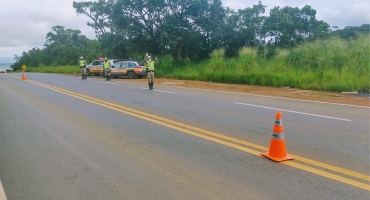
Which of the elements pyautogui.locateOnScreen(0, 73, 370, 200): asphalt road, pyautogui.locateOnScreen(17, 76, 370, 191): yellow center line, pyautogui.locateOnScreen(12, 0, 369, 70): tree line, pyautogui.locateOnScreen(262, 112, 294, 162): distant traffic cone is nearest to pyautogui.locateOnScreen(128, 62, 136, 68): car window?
pyautogui.locateOnScreen(12, 0, 369, 70): tree line

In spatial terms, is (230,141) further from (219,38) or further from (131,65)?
(219,38)

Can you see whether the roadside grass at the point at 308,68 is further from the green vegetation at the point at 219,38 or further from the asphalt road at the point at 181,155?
the asphalt road at the point at 181,155

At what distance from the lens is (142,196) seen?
415 centimetres

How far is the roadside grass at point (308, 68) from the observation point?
1620cm

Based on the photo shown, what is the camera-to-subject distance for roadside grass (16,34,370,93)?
16.2 meters

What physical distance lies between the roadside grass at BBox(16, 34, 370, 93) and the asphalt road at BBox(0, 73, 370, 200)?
6.59 metres

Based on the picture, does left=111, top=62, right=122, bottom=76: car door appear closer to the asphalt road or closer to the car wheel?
the car wheel

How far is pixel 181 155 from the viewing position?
18.7 ft

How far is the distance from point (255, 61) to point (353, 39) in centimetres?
588

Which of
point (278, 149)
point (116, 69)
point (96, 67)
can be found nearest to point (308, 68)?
point (278, 149)

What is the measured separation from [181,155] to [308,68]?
1530cm

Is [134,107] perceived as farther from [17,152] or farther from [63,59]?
[63,59]

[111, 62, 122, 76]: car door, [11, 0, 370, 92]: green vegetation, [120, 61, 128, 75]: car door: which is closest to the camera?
[11, 0, 370, 92]: green vegetation

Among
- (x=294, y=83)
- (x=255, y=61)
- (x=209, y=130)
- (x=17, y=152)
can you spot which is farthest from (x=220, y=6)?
(x=17, y=152)
